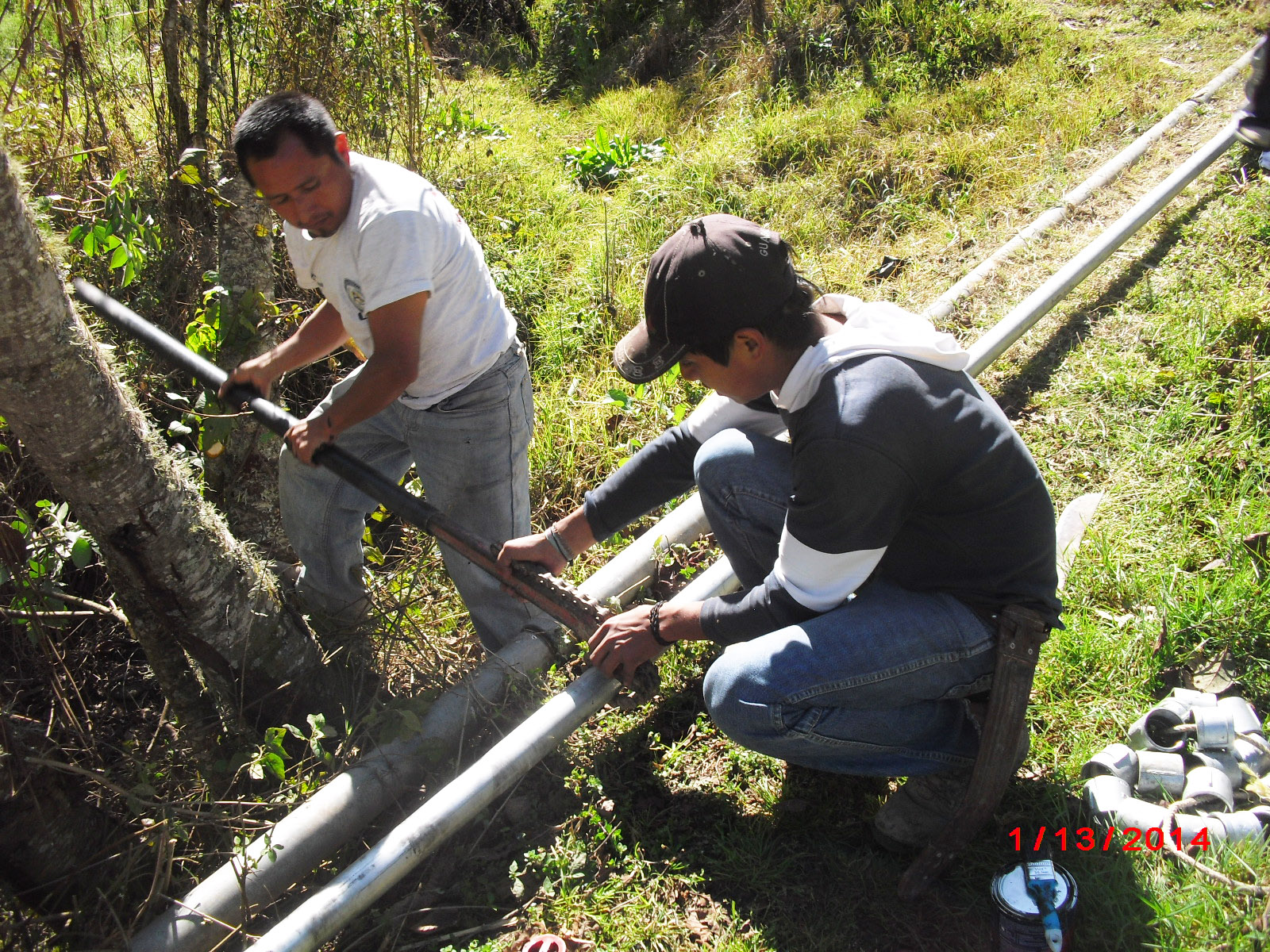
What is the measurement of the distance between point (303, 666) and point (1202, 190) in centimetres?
527

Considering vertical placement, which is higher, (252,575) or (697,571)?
(252,575)

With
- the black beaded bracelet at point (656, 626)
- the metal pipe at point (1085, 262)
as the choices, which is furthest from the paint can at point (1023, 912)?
the metal pipe at point (1085, 262)

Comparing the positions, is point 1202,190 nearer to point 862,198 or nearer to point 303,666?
point 862,198

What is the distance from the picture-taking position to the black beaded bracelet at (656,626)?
2486mm

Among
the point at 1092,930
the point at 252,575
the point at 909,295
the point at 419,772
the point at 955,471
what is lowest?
the point at 419,772

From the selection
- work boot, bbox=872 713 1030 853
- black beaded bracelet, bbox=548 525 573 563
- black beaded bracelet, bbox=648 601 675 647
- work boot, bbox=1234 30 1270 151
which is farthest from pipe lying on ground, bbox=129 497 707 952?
work boot, bbox=1234 30 1270 151

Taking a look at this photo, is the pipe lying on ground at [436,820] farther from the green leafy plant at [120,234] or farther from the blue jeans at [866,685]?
the green leafy plant at [120,234]

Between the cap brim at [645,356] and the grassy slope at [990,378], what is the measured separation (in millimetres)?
1196

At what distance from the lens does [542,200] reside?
6.04 metres

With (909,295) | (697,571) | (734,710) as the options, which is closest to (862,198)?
(909,295)

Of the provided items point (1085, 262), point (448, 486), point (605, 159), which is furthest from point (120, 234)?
point (1085, 262)

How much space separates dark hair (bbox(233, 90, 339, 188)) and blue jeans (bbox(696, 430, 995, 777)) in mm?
1594

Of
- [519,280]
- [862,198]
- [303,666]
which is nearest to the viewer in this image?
[303,666]
